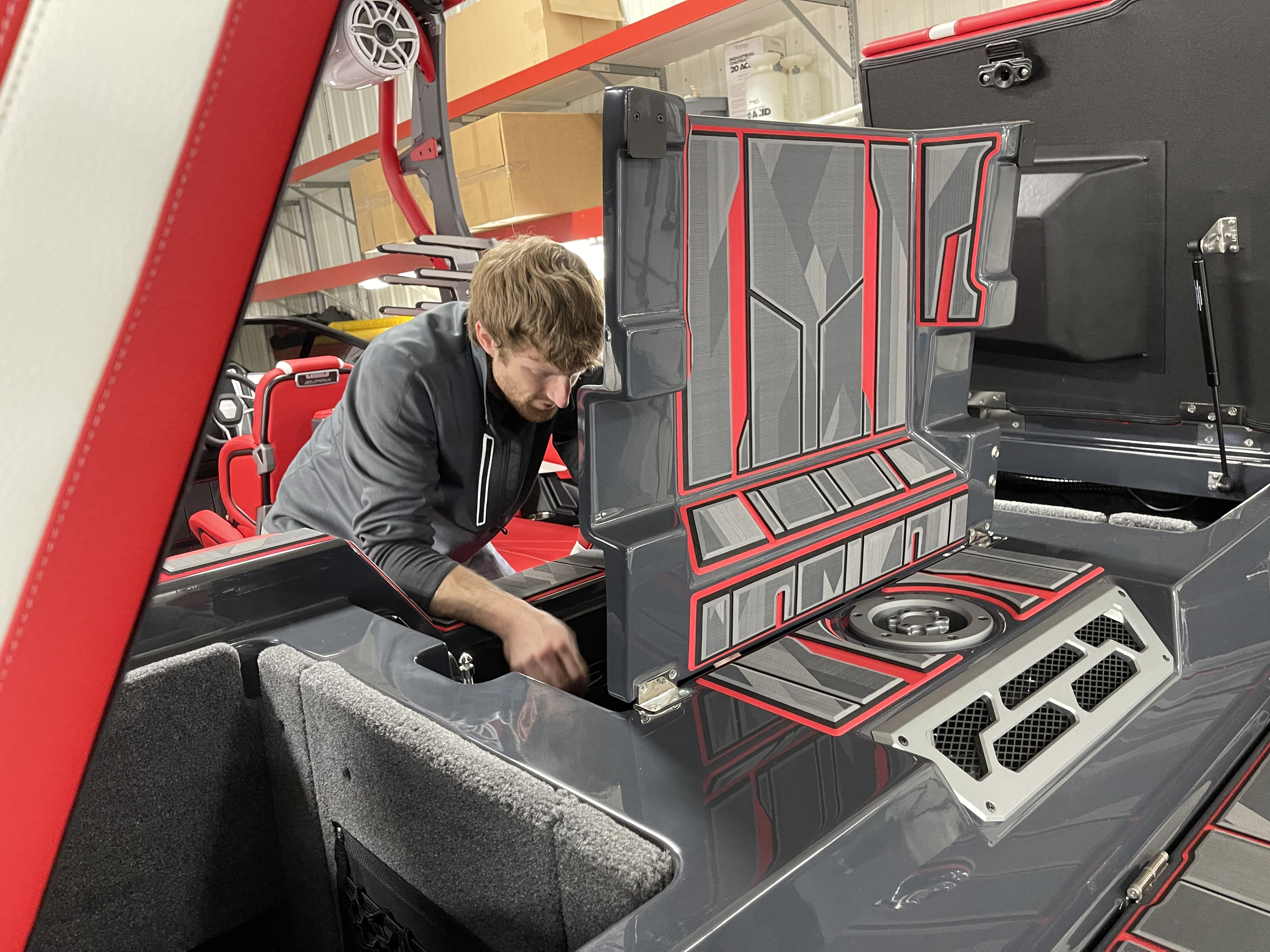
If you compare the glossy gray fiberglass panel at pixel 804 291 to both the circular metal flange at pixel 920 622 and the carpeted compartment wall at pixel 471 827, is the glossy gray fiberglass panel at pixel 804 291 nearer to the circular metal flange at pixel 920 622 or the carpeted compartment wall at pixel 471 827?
the circular metal flange at pixel 920 622

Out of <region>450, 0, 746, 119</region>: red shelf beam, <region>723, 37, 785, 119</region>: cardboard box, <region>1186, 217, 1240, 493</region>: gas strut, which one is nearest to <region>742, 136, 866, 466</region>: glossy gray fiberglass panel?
<region>1186, 217, 1240, 493</region>: gas strut

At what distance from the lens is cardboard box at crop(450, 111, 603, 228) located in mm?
4438

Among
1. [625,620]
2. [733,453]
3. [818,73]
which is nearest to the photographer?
[625,620]

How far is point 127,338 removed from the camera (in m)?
0.32

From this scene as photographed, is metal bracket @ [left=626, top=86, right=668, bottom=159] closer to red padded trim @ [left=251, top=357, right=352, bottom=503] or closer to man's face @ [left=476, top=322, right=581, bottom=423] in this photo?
man's face @ [left=476, top=322, right=581, bottom=423]

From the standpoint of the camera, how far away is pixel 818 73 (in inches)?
160

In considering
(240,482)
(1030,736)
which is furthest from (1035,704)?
(240,482)

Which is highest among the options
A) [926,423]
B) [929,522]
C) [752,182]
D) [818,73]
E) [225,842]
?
[818,73]

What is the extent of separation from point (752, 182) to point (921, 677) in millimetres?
457

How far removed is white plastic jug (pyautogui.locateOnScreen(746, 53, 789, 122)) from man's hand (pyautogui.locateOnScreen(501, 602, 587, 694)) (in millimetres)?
3465

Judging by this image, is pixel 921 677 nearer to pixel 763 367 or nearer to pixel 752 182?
pixel 763 367

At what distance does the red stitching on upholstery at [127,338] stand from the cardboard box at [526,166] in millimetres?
4309

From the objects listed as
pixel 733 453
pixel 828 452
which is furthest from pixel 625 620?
pixel 828 452

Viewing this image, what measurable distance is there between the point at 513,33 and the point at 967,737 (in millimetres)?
4539
